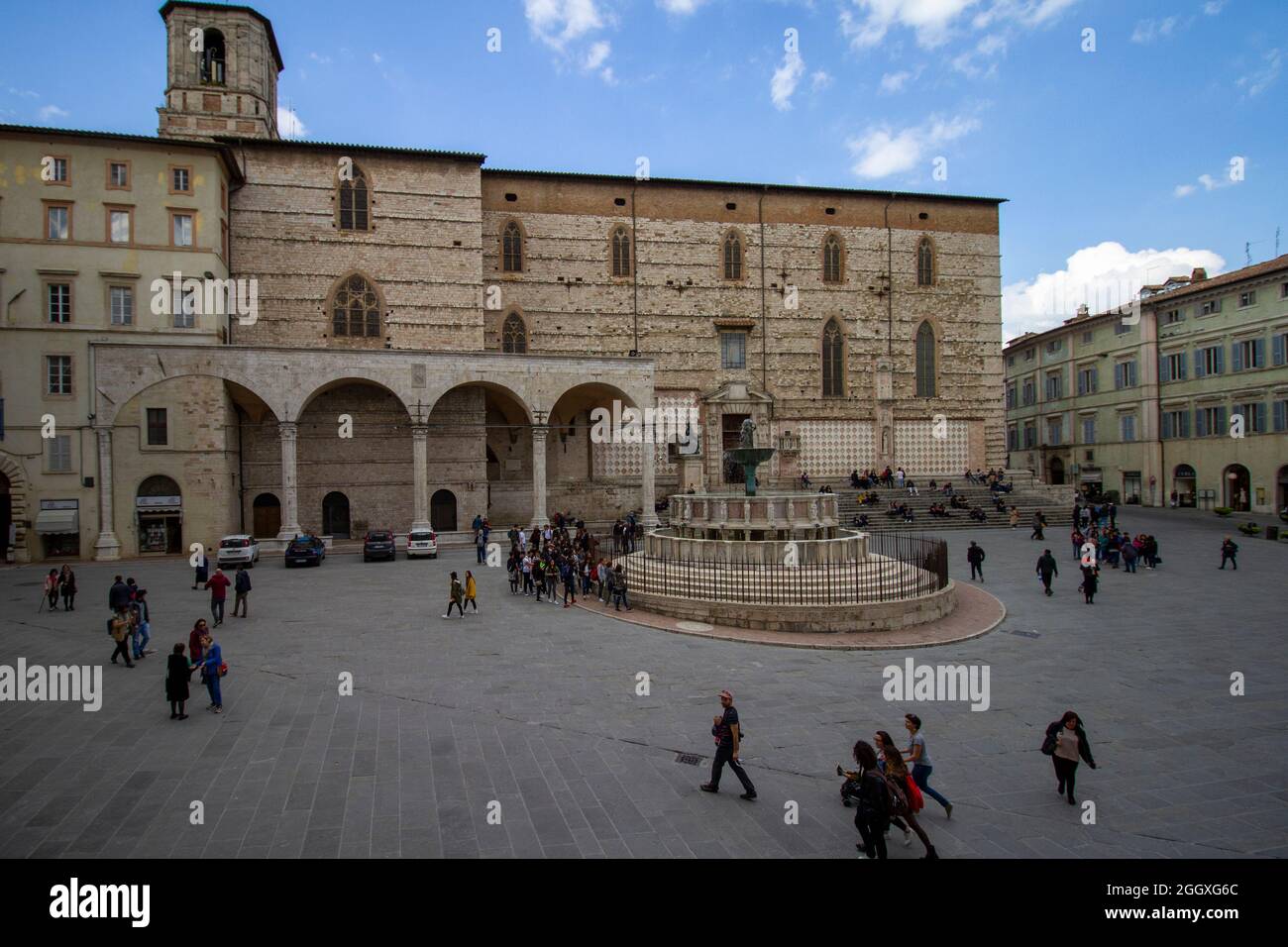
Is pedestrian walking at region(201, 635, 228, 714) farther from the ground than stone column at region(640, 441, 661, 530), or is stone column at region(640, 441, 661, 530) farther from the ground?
stone column at region(640, 441, 661, 530)

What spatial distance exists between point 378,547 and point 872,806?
2346 cm

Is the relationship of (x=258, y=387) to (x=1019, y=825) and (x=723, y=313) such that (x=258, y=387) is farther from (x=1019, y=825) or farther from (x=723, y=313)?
(x=1019, y=825)

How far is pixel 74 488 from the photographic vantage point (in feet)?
90.3

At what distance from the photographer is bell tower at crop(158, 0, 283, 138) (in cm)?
3512

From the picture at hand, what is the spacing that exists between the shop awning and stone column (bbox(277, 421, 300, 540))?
6.86 meters

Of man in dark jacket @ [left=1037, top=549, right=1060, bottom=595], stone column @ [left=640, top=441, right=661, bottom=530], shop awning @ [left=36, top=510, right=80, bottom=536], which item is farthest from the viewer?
stone column @ [left=640, top=441, right=661, bottom=530]

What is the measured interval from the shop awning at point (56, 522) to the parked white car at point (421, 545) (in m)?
12.3

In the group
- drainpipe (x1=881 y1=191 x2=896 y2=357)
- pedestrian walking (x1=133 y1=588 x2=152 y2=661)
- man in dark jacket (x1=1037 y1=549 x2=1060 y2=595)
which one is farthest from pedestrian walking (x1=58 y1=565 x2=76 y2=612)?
drainpipe (x1=881 y1=191 x2=896 y2=357)

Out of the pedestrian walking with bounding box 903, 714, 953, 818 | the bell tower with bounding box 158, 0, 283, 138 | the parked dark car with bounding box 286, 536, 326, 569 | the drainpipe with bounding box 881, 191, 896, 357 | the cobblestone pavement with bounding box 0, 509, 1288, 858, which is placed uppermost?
the bell tower with bounding box 158, 0, 283, 138

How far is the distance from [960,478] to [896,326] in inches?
373

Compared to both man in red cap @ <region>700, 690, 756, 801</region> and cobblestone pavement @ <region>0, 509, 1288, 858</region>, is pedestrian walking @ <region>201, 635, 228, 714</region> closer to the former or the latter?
cobblestone pavement @ <region>0, 509, 1288, 858</region>

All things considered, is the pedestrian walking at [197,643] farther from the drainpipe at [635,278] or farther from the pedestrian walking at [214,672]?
the drainpipe at [635,278]

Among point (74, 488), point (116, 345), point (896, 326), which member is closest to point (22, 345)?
point (116, 345)

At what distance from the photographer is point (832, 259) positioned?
42281 mm
